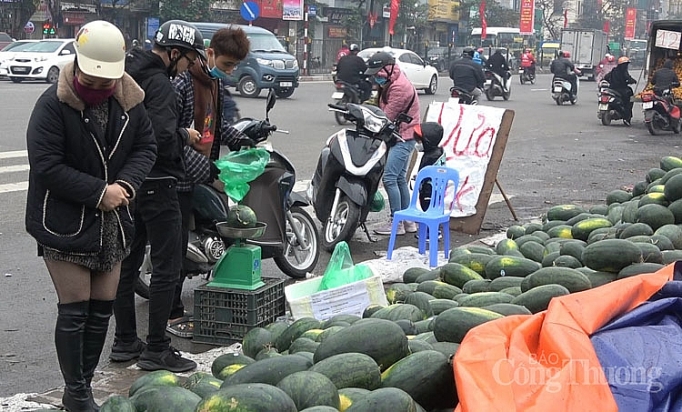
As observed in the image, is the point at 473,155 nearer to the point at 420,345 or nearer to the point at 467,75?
the point at 420,345

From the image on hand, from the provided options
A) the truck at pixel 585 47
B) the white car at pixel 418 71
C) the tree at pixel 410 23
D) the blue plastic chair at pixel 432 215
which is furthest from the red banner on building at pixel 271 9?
the blue plastic chair at pixel 432 215

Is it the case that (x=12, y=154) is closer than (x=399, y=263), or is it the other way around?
(x=399, y=263)

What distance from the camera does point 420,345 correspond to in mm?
3252

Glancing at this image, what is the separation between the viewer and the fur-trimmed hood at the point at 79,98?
154 inches

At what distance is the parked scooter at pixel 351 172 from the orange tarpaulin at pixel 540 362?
501 centimetres

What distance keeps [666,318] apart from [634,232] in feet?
6.80

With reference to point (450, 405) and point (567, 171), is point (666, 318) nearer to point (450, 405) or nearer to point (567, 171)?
point (450, 405)

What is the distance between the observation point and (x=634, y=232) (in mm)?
5168

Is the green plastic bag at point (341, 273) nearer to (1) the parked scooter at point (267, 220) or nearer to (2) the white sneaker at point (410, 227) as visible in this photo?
(1) the parked scooter at point (267, 220)

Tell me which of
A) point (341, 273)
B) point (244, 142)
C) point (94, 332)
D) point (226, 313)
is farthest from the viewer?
point (244, 142)

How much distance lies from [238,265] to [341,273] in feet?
2.37

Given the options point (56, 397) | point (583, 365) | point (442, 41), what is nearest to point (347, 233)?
point (56, 397)

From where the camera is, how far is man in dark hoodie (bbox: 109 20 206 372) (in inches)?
189

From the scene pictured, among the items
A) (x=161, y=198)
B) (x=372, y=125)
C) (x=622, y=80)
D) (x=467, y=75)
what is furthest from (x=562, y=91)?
(x=161, y=198)
